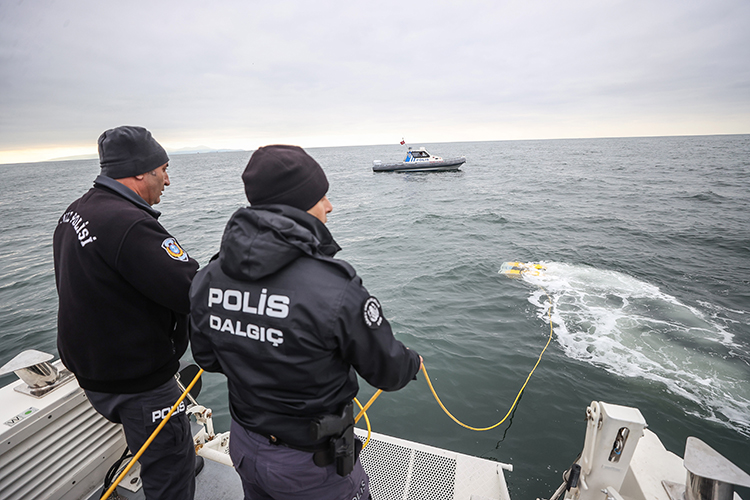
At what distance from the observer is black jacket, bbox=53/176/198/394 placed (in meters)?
1.59

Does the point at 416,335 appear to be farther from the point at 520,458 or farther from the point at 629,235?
the point at 629,235

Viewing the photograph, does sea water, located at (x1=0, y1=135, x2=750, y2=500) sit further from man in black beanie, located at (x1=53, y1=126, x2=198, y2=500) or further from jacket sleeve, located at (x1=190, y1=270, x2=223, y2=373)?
jacket sleeve, located at (x1=190, y1=270, x2=223, y2=373)


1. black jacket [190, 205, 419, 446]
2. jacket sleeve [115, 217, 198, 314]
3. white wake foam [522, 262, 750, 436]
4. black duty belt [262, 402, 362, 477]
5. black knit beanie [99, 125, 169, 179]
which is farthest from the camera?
white wake foam [522, 262, 750, 436]

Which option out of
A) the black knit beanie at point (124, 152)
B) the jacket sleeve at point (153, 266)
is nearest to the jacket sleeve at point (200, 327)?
the jacket sleeve at point (153, 266)

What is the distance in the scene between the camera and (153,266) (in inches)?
63.7

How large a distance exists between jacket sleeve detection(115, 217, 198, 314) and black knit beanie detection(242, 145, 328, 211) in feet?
2.12

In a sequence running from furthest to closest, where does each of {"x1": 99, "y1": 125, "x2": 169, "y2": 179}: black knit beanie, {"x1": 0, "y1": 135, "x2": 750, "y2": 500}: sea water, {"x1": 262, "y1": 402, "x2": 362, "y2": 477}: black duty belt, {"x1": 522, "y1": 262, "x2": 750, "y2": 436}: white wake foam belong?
{"x1": 522, "y1": 262, "x2": 750, "y2": 436}: white wake foam
{"x1": 0, "y1": 135, "x2": 750, "y2": 500}: sea water
{"x1": 99, "y1": 125, "x2": 169, "y2": 179}: black knit beanie
{"x1": 262, "y1": 402, "x2": 362, "y2": 477}: black duty belt

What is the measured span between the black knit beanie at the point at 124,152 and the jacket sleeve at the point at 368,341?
4.77ft

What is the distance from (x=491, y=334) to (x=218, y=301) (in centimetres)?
625

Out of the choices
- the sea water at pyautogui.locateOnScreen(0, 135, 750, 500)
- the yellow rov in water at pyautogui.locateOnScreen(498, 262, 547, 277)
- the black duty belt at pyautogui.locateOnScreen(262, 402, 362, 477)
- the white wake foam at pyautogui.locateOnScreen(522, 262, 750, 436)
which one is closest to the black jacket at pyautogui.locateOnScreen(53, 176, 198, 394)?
the black duty belt at pyautogui.locateOnScreen(262, 402, 362, 477)

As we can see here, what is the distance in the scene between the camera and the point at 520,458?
4.10 metres

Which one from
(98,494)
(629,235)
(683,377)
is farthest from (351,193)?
(98,494)

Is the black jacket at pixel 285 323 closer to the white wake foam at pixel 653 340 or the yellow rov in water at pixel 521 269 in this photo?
the white wake foam at pixel 653 340

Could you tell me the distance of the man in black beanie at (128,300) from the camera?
5.25ft
